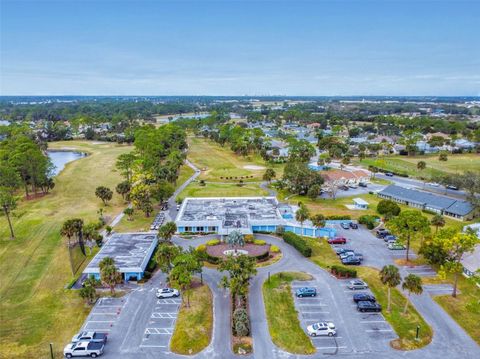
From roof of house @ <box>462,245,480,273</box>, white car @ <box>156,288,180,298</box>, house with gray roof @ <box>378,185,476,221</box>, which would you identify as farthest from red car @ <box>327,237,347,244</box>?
white car @ <box>156,288,180,298</box>

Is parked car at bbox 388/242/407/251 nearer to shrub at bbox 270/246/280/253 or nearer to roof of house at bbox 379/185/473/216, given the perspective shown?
shrub at bbox 270/246/280/253

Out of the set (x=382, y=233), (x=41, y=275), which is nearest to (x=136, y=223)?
(x=41, y=275)

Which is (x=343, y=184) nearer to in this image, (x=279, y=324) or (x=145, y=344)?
(x=279, y=324)

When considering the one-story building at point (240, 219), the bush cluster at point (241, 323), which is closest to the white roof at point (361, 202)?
the one-story building at point (240, 219)

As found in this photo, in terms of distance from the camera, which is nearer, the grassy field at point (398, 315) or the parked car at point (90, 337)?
the parked car at point (90, 337)

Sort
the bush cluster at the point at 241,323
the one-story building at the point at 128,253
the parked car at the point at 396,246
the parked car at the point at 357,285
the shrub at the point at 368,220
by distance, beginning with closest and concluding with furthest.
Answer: the bush cluster at the point at 241,323, the parked car at the point at 357,285, the one-story building at the point at 128,253, the parked car at the point at 396,246, the shrub at the point at 368,220

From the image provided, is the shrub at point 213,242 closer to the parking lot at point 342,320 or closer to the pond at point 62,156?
the parking lot at point 342,320

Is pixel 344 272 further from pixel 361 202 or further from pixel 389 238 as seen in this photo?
pixel 361 202

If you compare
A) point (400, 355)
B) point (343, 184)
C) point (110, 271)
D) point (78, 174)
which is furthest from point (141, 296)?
point (78, 174)
